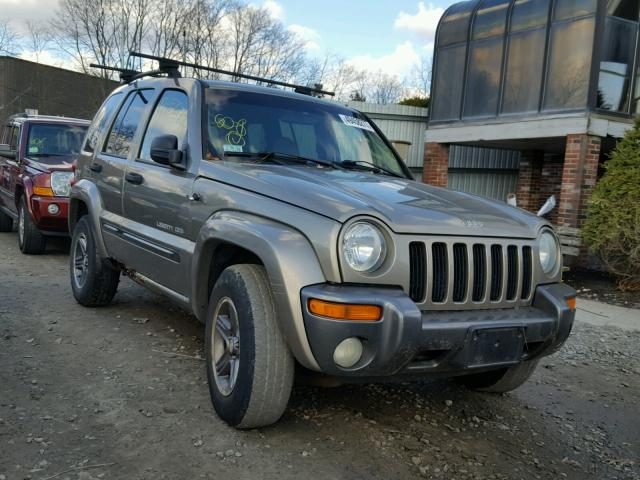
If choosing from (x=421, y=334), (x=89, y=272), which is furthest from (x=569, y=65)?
(x=421, y=334)

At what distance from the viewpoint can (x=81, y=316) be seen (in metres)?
5.00

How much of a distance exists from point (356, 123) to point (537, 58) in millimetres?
8567

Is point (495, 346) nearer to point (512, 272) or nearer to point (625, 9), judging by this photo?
point (512, 272)

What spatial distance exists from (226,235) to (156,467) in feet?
3.76

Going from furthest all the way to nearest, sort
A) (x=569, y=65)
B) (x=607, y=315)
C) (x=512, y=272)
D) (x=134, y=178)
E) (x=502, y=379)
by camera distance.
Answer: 1. (x=569, y=65)
2. (x=607, y=315)
3. (x=134, y=178)
4. (x=502, y=379)
5. (x=512, y=272)

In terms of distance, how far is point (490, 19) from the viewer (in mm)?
12359

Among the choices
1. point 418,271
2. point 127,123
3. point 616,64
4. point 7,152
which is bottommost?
point 418,271

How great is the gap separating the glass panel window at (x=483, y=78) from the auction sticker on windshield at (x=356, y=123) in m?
8.68

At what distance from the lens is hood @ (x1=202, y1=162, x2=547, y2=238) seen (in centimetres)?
267

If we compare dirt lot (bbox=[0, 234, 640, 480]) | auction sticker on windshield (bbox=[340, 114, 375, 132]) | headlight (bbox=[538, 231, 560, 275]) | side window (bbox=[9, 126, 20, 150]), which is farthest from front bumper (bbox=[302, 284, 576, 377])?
side window (bbox=[9, 126, 20, 150])

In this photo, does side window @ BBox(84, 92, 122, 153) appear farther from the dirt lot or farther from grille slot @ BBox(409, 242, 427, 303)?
grille slot @ BBox(409, 242, 427, 303)

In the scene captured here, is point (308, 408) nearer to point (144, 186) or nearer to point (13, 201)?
point (144, 186)

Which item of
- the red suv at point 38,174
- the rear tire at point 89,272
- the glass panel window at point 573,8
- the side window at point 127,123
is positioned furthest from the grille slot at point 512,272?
the glass panel window at point 573,8

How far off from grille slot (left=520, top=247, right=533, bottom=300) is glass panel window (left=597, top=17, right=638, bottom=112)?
895cm
